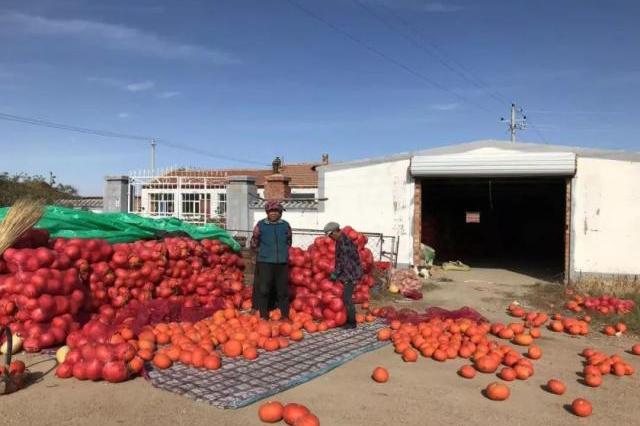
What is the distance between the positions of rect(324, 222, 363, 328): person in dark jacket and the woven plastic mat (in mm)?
862

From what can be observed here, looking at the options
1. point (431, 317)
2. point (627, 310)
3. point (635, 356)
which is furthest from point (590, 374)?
point (627, 310)

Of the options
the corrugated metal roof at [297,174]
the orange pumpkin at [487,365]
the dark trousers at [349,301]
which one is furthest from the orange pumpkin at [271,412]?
A: the corrugated metal roof at [297,174]

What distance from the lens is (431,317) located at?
27.1 ft

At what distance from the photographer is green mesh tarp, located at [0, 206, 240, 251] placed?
7.96 meters

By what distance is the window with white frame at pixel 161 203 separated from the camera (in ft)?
61.9

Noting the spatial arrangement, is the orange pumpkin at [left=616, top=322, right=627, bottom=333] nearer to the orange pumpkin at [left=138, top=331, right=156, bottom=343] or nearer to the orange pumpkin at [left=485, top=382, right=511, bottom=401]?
the orange pumpkin at [left=485, top=382, right=511, bottom=401]

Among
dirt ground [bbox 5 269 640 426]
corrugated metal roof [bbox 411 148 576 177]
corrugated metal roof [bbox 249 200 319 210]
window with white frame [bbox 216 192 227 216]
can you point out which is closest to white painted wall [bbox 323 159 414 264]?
corrugated metal roof [bbox 249 200 319 210]

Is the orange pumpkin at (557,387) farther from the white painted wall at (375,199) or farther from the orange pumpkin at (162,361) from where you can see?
the white painted wall at (375,199)

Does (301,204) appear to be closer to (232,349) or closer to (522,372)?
(232,349)

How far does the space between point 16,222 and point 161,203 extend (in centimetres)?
1282

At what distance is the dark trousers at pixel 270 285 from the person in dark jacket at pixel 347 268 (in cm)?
78

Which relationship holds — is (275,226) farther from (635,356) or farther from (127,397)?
(635,356)

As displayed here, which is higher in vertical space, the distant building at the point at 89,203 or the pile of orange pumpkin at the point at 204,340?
the distant building at the point at 89,203

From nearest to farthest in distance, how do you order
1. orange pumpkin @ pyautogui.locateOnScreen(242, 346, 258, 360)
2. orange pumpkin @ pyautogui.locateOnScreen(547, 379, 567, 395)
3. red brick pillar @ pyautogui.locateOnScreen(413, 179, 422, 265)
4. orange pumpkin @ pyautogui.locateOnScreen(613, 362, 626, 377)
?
orange pumpkin @ pyautogui.locateOnScreen(547, 379, 567, 395)
orange pumpkin @ pyautogui.locateOnScreen(613, 362, 626, 377)
orange pumpkin @ pyautogui.locateOnScreen(242, 346, 258, 360)
red brick pillar @ pyautogui.locateOnScreen(413, 179, 422, 265)
